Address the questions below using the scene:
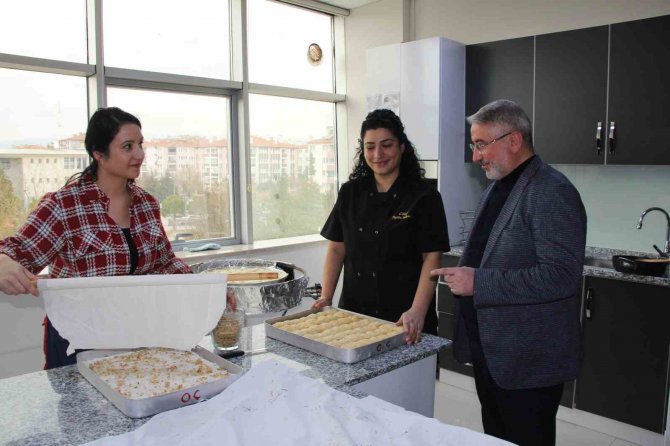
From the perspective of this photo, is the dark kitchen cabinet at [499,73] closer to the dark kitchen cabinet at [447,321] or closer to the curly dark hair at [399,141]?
the dark kitchen cabinet at [447,321]

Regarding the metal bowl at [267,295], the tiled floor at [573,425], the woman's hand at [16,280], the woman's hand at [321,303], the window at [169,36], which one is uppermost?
the window at [169,36]

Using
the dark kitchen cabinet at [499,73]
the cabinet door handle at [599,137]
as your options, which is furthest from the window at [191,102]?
the cabinet door handle at [599,137]

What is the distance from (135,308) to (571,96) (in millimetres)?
2674

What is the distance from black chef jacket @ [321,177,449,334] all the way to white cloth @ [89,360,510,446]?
2.90 ft

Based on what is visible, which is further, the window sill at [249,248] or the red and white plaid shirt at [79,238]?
the window sill at [249,248]

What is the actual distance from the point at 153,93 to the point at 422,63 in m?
1.75

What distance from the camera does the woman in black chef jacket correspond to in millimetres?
1975

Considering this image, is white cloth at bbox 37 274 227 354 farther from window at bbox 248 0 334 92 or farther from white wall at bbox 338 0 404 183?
white wall at bbox 338 0 404 183

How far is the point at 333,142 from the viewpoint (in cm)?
469

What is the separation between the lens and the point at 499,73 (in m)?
3.42

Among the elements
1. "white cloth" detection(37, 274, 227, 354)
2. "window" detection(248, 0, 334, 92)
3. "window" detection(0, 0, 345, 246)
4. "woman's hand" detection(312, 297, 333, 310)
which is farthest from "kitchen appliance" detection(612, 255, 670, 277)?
"window" detection(248, 0, 334, 92)

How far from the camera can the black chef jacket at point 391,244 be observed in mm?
1978

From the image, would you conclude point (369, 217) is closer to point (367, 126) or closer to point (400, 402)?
point (367, 126)

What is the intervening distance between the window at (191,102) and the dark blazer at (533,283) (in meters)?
2.44
